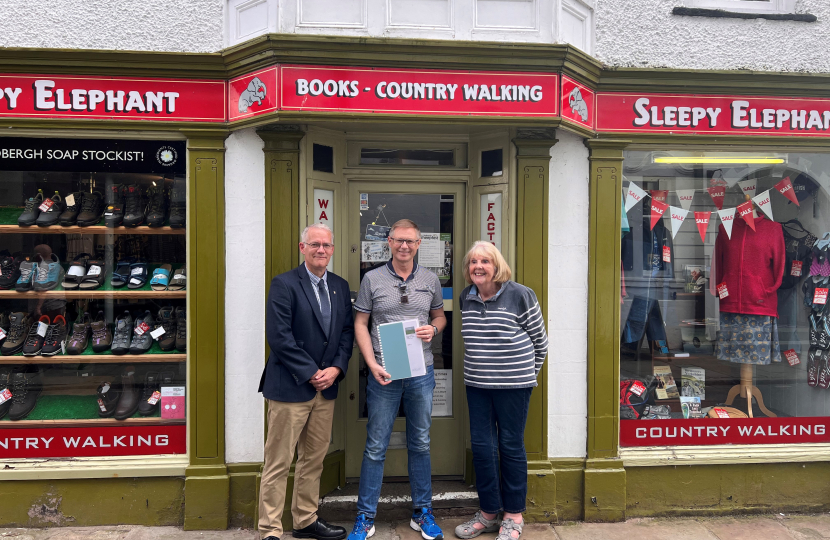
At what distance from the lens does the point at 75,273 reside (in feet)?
14.7

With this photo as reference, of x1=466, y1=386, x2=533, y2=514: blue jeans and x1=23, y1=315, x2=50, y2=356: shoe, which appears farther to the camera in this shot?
x1=23, y1=315, x2=50, y2=356: shoe

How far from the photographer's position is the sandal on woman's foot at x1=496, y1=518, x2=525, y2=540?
13.0 ft

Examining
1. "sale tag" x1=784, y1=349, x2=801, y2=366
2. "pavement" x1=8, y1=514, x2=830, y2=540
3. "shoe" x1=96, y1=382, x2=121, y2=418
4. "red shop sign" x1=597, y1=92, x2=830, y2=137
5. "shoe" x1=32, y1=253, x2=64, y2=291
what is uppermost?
"red shop sign" x1=597, y1=92, x2=830, y2=137

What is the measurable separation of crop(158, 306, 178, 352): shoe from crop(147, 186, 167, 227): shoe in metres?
0.67

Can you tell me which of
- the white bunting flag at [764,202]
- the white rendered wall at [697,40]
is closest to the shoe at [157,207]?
the white rendered wall at [697,40]

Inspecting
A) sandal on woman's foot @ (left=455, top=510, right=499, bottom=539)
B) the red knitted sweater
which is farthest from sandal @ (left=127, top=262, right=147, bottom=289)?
the red knitted sweater

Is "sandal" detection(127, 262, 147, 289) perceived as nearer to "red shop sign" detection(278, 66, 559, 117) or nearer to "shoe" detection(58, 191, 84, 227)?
"shoe" detection(58, 191, 84, 227)

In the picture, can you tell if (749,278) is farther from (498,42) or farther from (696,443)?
(498,42)

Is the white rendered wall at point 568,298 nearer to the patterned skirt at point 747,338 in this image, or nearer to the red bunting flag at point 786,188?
the patterned skirt at point 747,338

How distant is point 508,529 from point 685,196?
9.96 feet

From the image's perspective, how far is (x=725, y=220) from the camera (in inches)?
193

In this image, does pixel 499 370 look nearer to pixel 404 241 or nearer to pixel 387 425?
pixel 387 425

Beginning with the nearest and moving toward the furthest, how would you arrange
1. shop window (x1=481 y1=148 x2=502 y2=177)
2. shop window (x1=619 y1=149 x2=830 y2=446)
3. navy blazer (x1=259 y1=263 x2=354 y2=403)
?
navy blazer (x1=259 y1=263 x2=354 y2=403)
shop window (x1=481 y1=148 x2=502 y2=177)
shop window (x1=619 y1=149 x2=830 y2=446)

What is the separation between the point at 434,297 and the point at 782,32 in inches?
136
